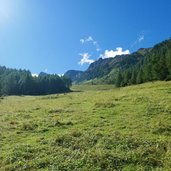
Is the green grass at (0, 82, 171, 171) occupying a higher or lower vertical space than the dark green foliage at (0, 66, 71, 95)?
lower

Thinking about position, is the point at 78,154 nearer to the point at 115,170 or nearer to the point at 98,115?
the point at 115,170

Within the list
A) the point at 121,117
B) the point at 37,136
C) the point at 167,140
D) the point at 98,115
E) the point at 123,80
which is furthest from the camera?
the point at 123,80

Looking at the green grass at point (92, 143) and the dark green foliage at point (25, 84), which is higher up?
the dark green foliage at point (25, 84)

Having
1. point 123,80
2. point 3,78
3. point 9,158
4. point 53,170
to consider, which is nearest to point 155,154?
point 53,170

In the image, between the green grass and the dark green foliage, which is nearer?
the green grass

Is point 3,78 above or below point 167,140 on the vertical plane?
above

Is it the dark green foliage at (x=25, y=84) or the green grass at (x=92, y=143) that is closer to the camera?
the green grass at (x=92, y=143)

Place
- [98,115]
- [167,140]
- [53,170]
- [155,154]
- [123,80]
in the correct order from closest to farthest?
1. [53,170]
2. [155,154]
3. [167,140]
4. [98,115]
5. [123,80]

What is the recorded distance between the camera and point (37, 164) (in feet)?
50.7

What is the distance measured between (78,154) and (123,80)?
117775mm

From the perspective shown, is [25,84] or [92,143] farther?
[25,84]

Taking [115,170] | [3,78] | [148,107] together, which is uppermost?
[3,78]

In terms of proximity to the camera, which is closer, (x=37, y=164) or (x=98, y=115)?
(x=37, y=164)

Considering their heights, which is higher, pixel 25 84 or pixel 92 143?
pixel 25 84
